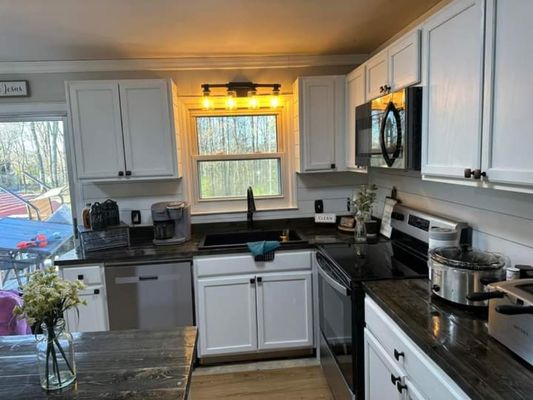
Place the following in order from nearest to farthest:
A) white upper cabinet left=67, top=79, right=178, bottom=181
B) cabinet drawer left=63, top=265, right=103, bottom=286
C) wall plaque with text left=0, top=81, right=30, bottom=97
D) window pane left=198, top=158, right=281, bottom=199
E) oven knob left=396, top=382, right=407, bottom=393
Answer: oven knob left=396, top=382, right=407, bottom=393, cabinet drawer left=63, top=265, right=103, bottom=286, white upper cabinet left=67, top=79, right=178, bottom=181, wall plaque with text left=0, top=81, right=30, bottom=97, window pane left=198, top=158, right=281, bottom=199

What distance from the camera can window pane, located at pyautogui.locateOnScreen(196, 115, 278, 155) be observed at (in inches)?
129

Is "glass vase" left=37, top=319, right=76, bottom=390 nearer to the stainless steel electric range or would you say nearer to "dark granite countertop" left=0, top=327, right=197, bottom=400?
"dark granite countertop" left=0, top=327, right=197, bottom=400

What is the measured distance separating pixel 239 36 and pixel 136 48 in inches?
31.5

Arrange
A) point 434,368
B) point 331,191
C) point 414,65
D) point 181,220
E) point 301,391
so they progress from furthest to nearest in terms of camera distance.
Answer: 1. point 331,191
2. point 181,220
3. point 301,391
4. point 414,65
5. point 434,368

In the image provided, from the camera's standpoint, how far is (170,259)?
2.61 meters

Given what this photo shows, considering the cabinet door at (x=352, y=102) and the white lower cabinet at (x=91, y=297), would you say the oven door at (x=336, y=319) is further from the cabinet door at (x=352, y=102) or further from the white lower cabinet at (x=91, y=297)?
the white lower cabinet at (x=91, y=297)

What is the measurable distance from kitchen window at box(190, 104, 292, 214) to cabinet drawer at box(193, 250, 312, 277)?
724 mm

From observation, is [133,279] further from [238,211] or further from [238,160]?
[238,160]

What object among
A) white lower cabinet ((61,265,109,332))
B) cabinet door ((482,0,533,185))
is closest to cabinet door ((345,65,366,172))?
cabinet door ((482,0,533,185))

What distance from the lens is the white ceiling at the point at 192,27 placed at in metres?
2.01

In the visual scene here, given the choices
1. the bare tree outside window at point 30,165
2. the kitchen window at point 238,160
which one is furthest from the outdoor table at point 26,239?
the kitchen window at point 238,160

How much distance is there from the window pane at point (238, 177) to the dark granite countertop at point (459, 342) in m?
1.79

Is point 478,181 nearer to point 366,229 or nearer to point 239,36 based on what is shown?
point 366,229

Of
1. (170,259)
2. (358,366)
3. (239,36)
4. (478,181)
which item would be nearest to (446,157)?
(478,181)
